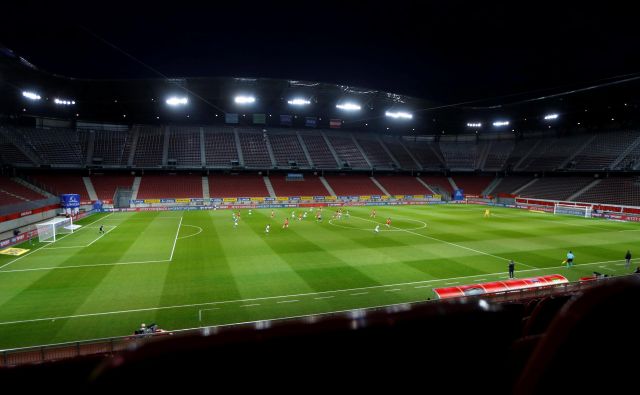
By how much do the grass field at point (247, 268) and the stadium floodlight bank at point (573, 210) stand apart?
8943mm

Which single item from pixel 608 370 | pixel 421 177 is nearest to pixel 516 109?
pixel 421 177

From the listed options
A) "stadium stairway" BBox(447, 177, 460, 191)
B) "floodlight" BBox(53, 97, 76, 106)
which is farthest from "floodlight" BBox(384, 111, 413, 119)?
"floodlight" BBox(53, 97, 76, 106)

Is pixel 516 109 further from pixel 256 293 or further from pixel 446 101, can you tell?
pixel 256 293

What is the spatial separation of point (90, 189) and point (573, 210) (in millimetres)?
76622

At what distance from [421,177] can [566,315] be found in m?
86.1

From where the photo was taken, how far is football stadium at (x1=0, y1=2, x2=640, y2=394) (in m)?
1.59

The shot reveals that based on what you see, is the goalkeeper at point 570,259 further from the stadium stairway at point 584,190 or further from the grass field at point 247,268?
the stadium stairway at point 584,190

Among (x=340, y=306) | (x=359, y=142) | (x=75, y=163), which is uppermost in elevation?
(x=359, y=142)

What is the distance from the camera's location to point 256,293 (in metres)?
18.3

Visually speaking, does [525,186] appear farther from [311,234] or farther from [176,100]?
[176,100]

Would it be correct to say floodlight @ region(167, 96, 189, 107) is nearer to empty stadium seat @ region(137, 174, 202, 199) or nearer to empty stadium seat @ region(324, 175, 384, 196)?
empty stadium seat @ region(137, 174, 202, 199)

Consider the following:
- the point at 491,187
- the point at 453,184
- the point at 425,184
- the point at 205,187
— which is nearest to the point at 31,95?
the point at 205,187

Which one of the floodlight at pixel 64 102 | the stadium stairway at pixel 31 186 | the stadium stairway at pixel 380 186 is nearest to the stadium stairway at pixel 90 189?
the stadium stairway at pixel 31 186

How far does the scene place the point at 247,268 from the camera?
22.6 m
